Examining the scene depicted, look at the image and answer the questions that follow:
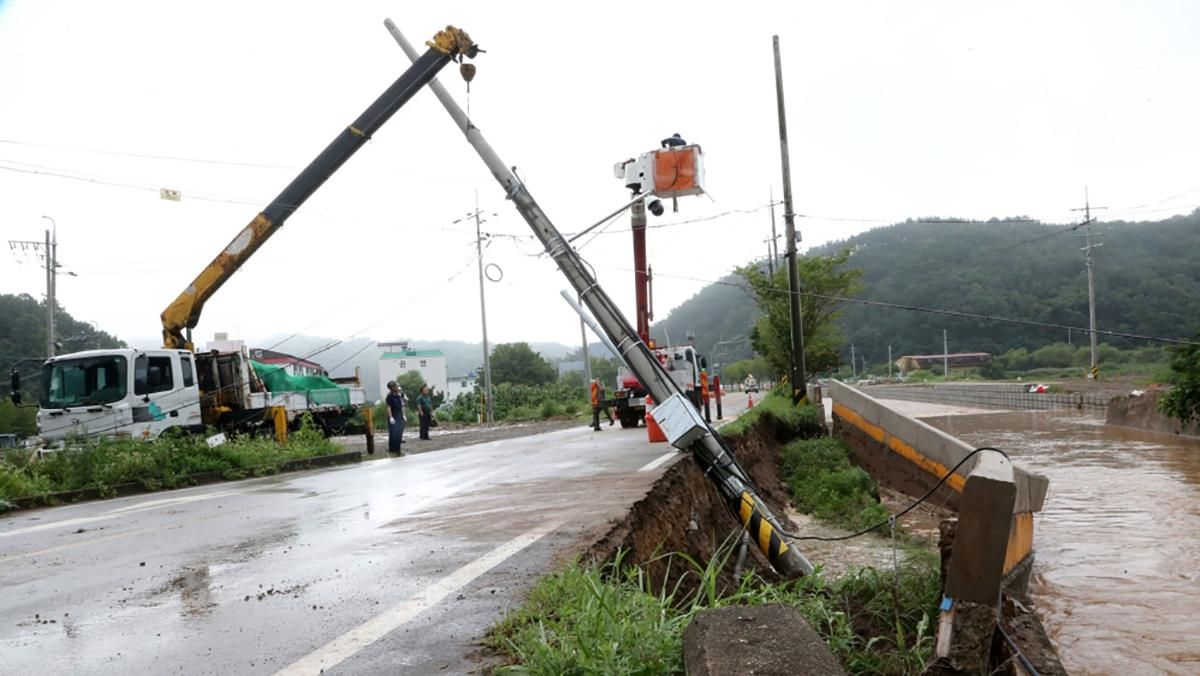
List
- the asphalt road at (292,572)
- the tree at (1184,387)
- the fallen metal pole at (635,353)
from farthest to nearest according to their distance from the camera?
1. the tree at (1184,387)
2. the fallen metal pole at (635,353)
3. the asphalt road at (292,572)

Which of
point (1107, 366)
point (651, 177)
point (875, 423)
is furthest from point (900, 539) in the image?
point (1107, 366)

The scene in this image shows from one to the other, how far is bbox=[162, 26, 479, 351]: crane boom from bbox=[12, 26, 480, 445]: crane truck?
20 millimetres

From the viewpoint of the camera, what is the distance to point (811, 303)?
29688mm

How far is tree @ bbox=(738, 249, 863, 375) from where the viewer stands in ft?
97.3

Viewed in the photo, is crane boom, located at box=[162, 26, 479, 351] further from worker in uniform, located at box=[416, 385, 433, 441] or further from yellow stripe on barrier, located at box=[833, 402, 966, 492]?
yellow stripe on barrier, located at box=[833, 402, 966, 492]

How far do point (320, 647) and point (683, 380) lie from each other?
54.8ft

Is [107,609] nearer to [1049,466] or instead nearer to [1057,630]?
[1057,630]

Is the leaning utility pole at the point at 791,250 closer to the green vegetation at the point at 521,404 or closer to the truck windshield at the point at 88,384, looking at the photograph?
the truck windshield at the point at 88,384

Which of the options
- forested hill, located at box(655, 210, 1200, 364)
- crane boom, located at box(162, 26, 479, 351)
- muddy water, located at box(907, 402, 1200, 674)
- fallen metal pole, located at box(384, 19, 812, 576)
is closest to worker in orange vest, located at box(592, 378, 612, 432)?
crane boom, located at box(162, 26, 479, 351)

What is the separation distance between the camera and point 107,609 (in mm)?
4953

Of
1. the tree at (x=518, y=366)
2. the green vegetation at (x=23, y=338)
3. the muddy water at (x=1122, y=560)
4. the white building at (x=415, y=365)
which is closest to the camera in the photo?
the muddy water at (x=1122, y=560)

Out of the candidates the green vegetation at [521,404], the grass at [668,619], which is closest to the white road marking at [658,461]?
the grass at [668,619]

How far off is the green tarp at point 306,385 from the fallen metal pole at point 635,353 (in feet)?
39.7

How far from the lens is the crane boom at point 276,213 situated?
54.7 ft
